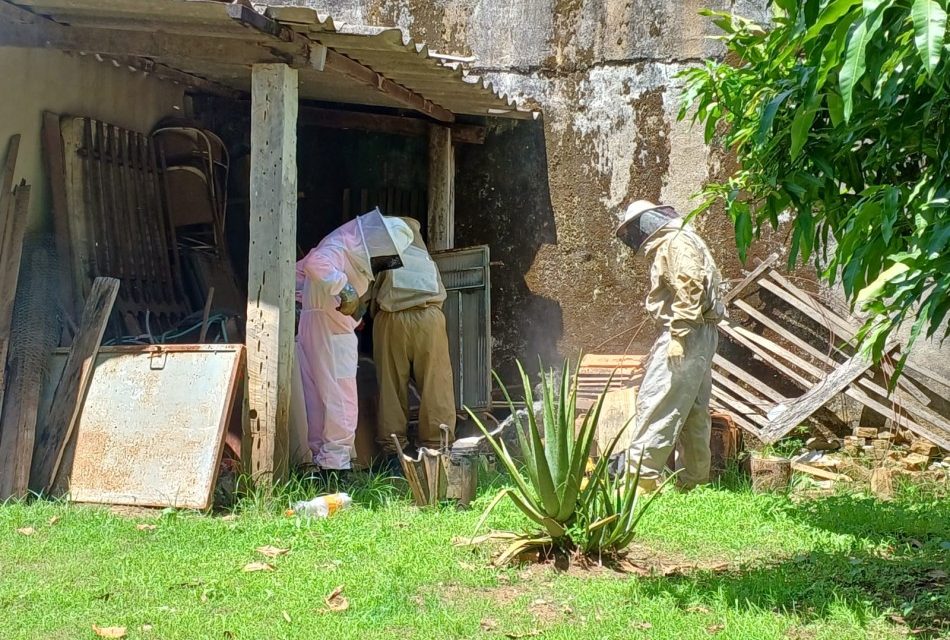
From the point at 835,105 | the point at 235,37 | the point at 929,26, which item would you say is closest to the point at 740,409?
the point at 235,37

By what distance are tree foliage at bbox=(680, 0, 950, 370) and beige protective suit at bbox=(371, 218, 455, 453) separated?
3895mm

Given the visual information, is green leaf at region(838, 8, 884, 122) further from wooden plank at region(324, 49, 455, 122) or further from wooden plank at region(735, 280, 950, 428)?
wooden plank at region(735, 280, 950, 428)

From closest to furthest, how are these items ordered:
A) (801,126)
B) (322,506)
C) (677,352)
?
(801,126) < (322,506) < (677,352)

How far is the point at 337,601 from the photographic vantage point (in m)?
4.44

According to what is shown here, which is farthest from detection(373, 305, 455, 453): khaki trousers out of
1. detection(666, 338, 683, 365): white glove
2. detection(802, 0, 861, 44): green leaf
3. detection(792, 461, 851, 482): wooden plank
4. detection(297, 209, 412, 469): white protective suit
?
detection(802, 0, 861, 44): green leaf

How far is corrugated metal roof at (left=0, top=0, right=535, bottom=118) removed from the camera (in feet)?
19.2

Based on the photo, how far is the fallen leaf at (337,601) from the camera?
433 centimetres

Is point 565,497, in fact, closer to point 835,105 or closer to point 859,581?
point 859,581

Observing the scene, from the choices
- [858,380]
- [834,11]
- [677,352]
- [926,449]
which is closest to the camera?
[834,11]

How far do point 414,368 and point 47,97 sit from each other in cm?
336

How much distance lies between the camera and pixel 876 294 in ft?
10.4

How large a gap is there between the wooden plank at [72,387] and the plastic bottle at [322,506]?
1561mm

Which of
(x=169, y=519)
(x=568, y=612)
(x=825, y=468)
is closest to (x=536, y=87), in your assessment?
(x=825, y=468)

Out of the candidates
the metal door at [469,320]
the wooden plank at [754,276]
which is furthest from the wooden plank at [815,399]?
the metal door at [469,320]
